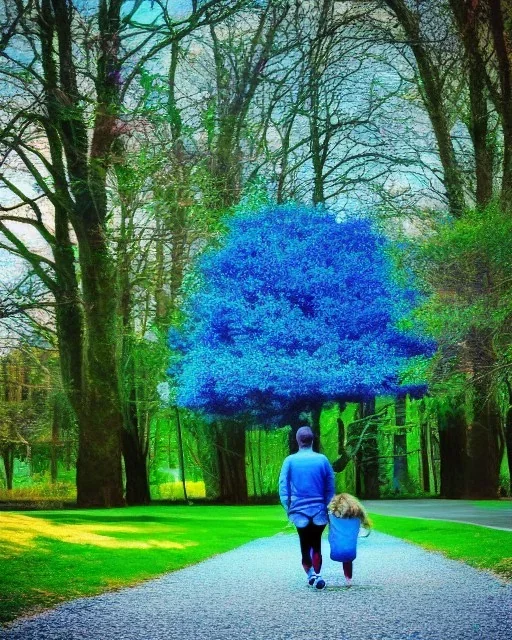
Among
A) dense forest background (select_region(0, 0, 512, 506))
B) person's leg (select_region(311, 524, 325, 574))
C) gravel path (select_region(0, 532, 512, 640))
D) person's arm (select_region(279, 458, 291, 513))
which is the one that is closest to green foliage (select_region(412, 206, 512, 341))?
dense forest background (select_region(0, 0, 512, 506))

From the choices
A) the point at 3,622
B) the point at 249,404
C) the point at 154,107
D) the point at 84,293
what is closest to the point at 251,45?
the point at 154,107

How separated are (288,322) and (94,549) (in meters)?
11.2

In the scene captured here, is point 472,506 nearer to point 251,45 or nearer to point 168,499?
point 168,499

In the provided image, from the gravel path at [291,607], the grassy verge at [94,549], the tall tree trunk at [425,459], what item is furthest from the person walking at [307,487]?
the tall tree trunk at [425,459]

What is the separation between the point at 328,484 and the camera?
723cm

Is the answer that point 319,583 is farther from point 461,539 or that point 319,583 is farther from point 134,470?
point 134,470

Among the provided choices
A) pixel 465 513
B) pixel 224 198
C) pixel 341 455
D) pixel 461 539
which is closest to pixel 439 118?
pixel 224 198

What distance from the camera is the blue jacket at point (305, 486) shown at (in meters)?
7.20

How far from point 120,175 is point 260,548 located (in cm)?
841

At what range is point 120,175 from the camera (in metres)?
17.2

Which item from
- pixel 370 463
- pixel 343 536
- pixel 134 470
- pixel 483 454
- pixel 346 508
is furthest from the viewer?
pixel 370 463

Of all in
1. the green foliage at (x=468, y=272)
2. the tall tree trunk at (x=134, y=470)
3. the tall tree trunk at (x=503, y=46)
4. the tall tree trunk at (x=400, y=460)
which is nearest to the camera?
the tall tree trunk at (x=503, y=46)

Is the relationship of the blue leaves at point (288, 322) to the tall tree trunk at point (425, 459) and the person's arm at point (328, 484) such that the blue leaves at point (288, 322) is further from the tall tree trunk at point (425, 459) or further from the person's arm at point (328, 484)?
the person's arm at point (328, 484)

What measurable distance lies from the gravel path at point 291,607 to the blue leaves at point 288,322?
1109 centimetres
